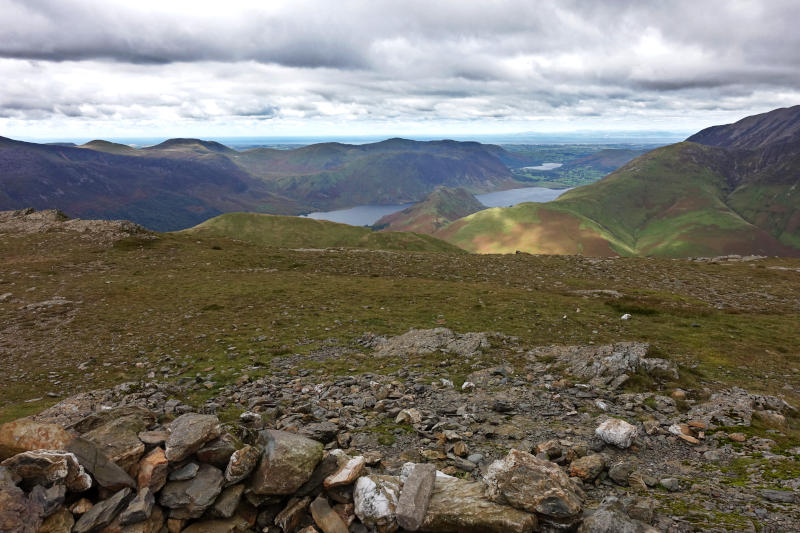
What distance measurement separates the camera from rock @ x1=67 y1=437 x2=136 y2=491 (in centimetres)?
729

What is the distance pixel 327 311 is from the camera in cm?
2945

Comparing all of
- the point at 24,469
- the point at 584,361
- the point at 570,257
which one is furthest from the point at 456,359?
the point at 570,257

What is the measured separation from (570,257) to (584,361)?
3688 centimetres

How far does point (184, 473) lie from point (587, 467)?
8850mm

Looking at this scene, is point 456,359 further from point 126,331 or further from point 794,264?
point 794,264

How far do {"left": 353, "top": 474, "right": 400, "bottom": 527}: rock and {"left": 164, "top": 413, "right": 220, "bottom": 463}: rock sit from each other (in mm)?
3355

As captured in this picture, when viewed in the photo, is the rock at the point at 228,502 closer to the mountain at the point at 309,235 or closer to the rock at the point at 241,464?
the rock at the point at 241,464

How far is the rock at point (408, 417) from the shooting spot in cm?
1237

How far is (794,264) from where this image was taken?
2005 inches

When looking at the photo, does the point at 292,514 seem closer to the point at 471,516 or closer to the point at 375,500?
the point at 375,500

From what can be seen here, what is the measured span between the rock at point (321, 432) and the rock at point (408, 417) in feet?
6.78

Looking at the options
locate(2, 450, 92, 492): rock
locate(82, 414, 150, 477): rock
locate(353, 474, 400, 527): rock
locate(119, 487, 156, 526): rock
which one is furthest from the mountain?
locate(2, 450, 92, 492): rock

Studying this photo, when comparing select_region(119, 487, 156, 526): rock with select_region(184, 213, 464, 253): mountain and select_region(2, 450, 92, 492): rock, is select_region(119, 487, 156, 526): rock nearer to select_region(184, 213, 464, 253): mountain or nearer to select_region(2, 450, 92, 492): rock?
select_region(2, 450, 92, 492): rock

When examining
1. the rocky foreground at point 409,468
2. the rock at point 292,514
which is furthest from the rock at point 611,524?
the rock at point 292,514
